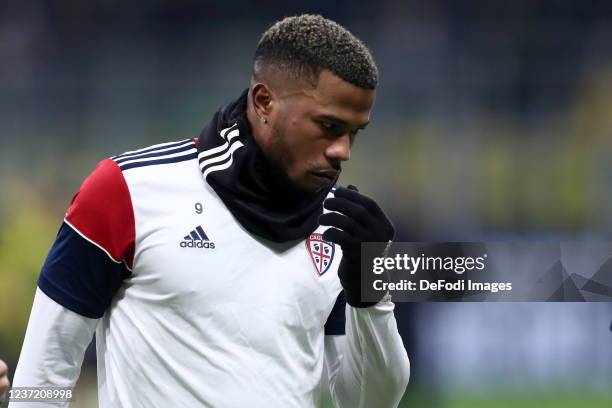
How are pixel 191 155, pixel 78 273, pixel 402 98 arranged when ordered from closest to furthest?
pixel 78 273
pixel 191 155
pixel 402 98

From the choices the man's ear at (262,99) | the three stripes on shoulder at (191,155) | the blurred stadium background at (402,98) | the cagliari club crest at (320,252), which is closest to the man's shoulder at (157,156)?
the three stripes on shoulder at (191,155)

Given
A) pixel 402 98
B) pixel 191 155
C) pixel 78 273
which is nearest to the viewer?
pixel 78 273

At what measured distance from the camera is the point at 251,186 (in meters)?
1.29

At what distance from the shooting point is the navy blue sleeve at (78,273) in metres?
1.20

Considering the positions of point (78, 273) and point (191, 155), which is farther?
point (191, 155)

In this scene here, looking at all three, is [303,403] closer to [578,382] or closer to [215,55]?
[578,382]

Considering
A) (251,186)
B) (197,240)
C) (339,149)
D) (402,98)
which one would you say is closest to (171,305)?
(197,240)

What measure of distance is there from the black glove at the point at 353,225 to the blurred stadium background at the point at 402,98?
239cm

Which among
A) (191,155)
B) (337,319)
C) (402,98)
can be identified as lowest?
(337,319)

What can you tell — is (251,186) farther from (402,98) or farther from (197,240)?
(402,98)

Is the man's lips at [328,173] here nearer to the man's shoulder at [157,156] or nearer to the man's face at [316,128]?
the man's face at [316,128]

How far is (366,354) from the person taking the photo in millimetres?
1312

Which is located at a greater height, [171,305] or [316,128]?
[316,128]

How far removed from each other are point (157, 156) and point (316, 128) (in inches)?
9.1
